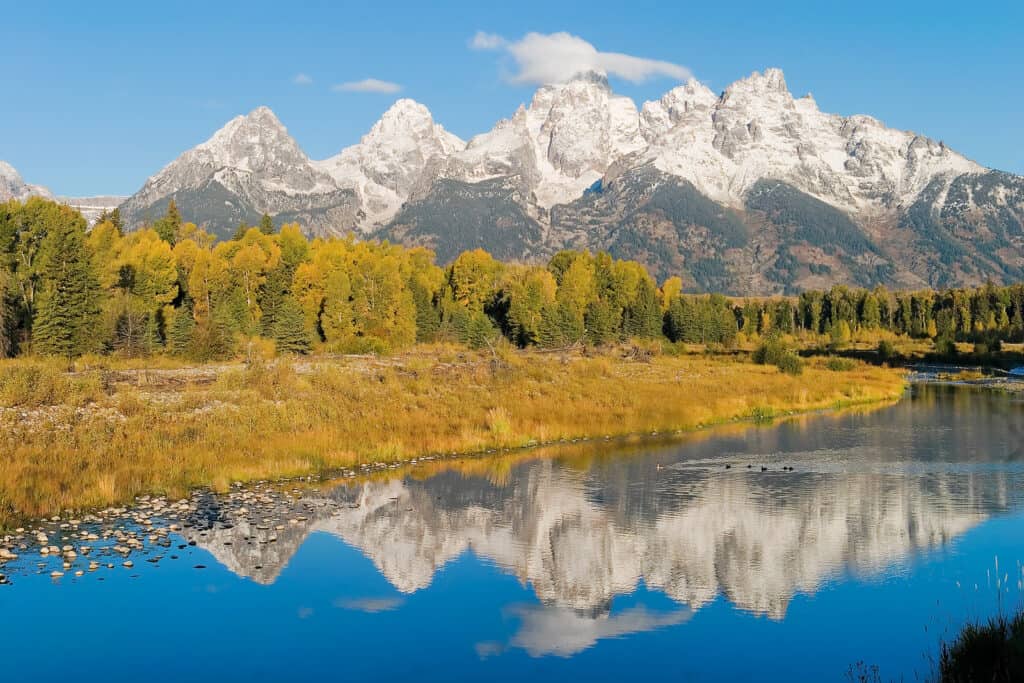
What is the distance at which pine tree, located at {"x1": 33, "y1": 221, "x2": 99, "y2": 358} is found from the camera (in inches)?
2778

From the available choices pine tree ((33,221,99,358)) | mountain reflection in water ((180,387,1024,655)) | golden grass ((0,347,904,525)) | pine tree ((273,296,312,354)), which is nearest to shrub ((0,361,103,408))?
golden grass ((0,347,904,525))

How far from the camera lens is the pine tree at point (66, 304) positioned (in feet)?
232

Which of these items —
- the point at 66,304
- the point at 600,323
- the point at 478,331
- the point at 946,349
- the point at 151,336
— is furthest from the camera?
the point at 946,349

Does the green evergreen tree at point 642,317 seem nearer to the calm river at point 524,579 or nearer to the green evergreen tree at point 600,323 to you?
the green evergreen tree at point 600,323

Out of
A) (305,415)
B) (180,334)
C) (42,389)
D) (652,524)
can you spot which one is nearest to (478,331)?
(180,334)

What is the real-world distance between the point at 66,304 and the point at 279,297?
114 ft

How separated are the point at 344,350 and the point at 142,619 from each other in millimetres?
75029

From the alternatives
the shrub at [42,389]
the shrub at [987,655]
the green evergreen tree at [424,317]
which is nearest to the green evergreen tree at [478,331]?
the green evergreen tree at [424,317]

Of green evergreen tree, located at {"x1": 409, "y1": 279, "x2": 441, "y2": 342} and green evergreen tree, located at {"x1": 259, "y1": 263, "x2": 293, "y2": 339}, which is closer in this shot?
green evergreen tree, located at {"x1": 259, "y1": 263, "x2": 293, "y2": 339}

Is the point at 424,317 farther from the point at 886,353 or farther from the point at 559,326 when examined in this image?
the point at 886,353

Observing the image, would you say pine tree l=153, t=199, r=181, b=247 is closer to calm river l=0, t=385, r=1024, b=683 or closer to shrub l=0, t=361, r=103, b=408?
shrub l=0, t=361, r=103, b=408

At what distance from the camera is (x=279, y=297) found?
105438 mm

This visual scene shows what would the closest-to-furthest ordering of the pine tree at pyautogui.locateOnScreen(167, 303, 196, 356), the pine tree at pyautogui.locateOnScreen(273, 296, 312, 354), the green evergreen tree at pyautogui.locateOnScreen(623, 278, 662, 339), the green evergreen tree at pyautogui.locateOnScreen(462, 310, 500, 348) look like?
the pine tree at pyautogui.locateOnScreen(167, 303, 196, 356), the pine tree at pyautogui.locateOnScreen(273, 296, 312, 354), the green evergreen tree at pyautogui.locateOnScreen(462, 310, 500, 348), the green evergreen tree at pyautogui.locateOnScreen(623, 278, 662, 339)

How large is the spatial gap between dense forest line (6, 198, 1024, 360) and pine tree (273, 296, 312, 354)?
0.15m
